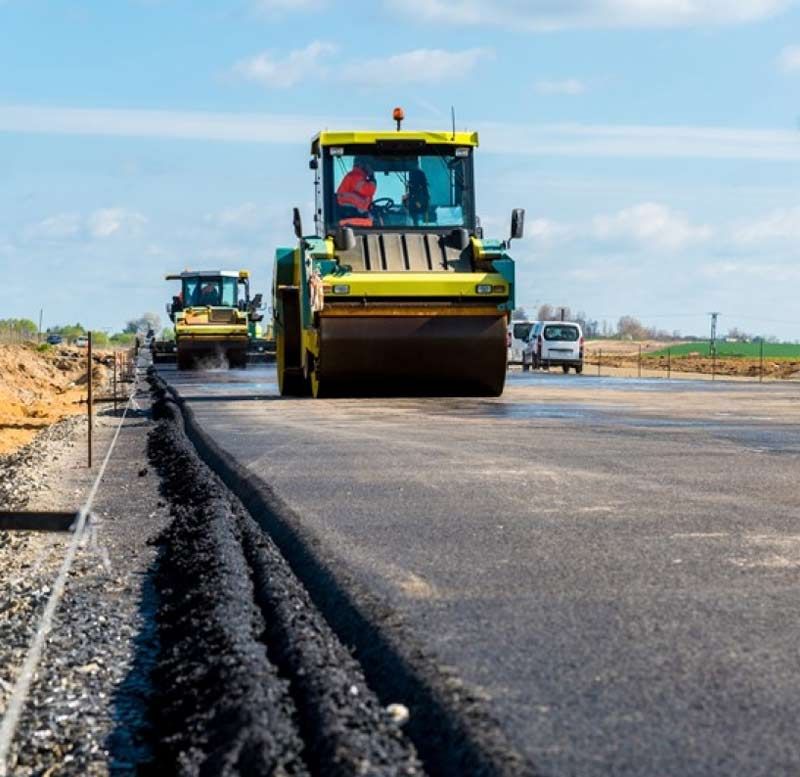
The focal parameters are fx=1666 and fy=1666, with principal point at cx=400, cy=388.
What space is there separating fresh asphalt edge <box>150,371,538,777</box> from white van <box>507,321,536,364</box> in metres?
47.1

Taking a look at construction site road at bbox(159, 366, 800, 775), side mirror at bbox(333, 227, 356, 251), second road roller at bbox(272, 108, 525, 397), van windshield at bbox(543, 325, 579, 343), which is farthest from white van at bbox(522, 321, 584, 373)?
construction site road at bbox(159, 366, 800, 775)

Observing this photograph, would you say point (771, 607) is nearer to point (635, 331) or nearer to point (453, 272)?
point (453, 272)

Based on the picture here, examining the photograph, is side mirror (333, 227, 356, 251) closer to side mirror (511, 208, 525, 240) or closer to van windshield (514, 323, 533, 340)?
side mirror (511, 208, 525, 240)

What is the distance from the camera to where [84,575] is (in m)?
9.10

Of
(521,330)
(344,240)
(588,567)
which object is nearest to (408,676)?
(588,567)

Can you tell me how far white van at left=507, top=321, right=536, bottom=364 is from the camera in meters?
56.5

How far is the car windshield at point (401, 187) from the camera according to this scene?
2456 centimetres

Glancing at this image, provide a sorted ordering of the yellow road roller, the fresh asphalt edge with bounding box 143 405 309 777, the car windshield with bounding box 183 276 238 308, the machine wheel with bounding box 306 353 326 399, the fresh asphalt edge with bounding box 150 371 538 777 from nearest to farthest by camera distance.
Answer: the fresh asphalt edge with bounding box 150 371 538 777, the fresh asphalt edge with bounding box 143 405 309 777, the machine wheel with bounding box 306 353 326 399, the yellow road roller, the car windshield with bounding box 183 276 238 308

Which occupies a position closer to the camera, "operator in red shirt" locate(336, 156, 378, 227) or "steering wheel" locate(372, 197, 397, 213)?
"operator in red shirt" locate(336, 156, 378, 227)

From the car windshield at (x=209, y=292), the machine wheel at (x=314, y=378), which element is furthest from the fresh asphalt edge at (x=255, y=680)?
the car windshield at (x=209, y=292)

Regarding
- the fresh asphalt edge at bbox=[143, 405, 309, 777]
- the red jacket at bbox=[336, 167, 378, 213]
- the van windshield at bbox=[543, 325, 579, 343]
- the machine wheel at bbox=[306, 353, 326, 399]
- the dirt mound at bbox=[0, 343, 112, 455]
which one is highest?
the red jacket at bbox=[336, 167, 378, 213]

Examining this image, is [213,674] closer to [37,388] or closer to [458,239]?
[458,239]

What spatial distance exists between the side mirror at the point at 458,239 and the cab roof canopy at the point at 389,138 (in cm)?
145

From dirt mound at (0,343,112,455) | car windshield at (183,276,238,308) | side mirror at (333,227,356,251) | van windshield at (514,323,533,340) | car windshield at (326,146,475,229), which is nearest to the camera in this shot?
side mirror at (333,227,356,251)
